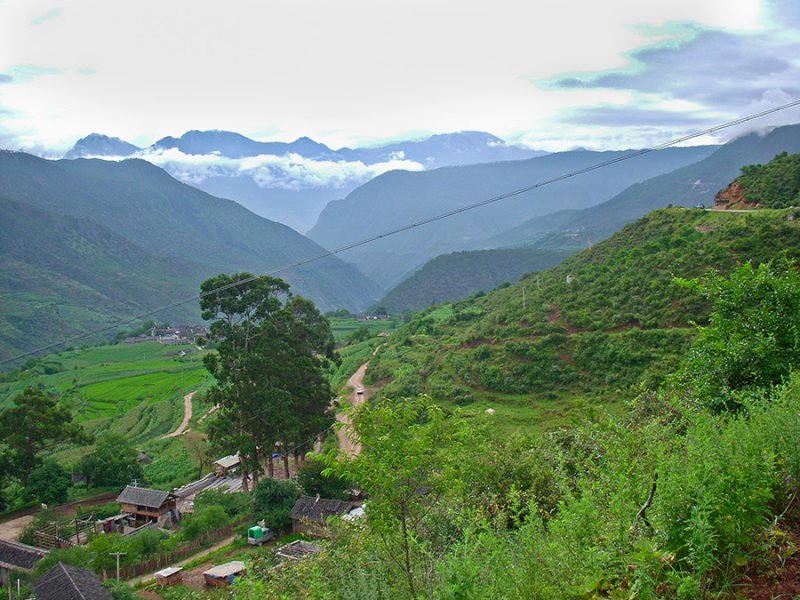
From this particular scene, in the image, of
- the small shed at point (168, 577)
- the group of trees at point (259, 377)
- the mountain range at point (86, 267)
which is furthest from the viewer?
the mountain range at point (86, 267)

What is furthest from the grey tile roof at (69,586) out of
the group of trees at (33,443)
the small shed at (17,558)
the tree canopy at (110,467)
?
the tree canopy at (110,467)

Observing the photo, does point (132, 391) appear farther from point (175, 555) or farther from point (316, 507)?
point (316, 507)

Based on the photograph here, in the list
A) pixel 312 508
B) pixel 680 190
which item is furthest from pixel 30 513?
pixel 680 190

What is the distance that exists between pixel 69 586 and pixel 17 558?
7161mm

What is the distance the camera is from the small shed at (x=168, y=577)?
59.3ft

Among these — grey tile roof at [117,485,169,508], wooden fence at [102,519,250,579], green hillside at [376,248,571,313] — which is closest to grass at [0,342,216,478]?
grey tile roof at [117,485,169,508]

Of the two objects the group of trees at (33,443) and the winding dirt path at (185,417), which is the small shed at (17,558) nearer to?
the group of trees at (33,443)

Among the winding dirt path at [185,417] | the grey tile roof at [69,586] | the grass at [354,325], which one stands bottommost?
the winding dirt path at [185,417]

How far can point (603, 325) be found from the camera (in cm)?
3025

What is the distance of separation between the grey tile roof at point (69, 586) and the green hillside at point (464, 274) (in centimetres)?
9378

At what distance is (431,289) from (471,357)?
269 feet

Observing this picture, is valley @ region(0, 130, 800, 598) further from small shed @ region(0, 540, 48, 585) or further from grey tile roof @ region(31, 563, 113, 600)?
grey tile roof @ region(31, 563, 113, 600)

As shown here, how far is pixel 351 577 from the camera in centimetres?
547

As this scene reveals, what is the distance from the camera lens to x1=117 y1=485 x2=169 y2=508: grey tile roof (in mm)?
26073
